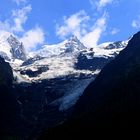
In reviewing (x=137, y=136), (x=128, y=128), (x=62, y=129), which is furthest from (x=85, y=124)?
(x=137, y=136)

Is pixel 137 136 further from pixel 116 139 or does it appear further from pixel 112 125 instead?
pixel 112 125

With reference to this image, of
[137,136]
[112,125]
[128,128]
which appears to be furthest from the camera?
[112,125]

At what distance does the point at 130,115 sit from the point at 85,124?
1812 cm

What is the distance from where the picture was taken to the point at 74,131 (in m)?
181

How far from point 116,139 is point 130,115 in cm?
3218

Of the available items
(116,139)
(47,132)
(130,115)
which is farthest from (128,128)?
(47,132)

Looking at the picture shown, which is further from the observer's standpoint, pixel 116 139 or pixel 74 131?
pixel 74 131

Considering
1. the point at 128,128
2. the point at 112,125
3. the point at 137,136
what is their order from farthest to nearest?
the point at 112,125 → the point at 128,128 → the point at 137,136

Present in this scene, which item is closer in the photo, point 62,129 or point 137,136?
point 137,136

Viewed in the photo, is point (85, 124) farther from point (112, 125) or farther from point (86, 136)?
point (86, 136)

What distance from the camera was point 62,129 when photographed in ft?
627

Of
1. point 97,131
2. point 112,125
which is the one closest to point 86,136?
point 97,131

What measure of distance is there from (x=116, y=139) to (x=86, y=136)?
1095 centimetres

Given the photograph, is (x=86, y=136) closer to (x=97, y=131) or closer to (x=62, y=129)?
(x=97, y=131)
